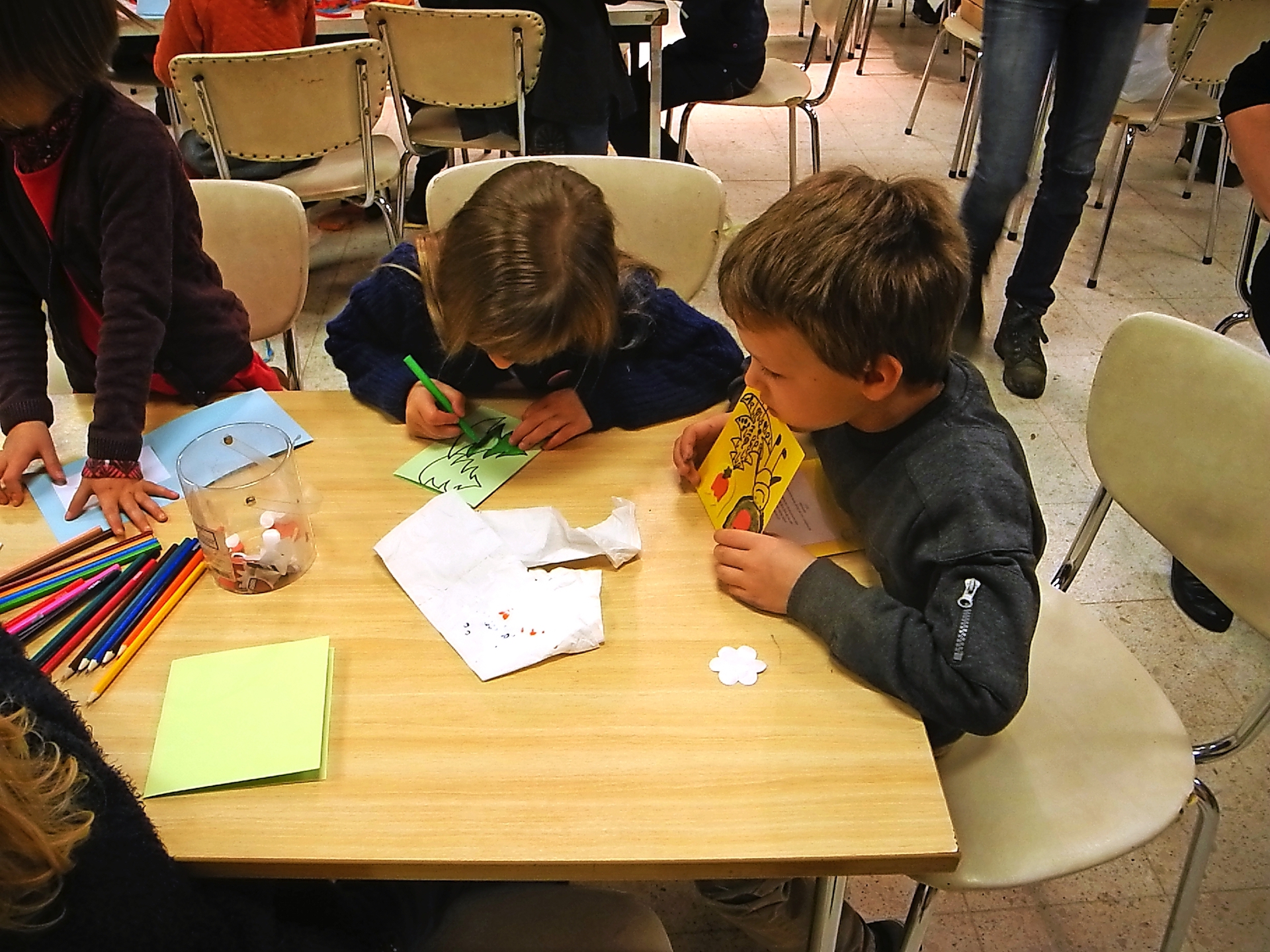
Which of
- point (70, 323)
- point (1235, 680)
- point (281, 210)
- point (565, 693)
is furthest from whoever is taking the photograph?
point (1235, 680)

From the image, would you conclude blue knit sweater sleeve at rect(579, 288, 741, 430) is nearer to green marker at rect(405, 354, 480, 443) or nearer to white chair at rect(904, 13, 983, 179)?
green marker at rect(405, 354, 480, 443)

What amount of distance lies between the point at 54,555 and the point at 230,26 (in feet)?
6.57

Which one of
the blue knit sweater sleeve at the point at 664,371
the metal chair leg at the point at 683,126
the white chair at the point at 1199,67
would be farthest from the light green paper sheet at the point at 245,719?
the metal chair leg at the point at 683,126

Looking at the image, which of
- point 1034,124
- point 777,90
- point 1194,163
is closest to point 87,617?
point 1034,124

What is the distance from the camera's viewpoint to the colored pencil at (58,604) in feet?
2.81

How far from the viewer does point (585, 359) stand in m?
1.22

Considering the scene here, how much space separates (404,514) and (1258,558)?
3.00 ft

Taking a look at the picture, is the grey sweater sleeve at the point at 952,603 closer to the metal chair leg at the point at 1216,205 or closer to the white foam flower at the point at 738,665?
the white foam flower at the point at 738,665

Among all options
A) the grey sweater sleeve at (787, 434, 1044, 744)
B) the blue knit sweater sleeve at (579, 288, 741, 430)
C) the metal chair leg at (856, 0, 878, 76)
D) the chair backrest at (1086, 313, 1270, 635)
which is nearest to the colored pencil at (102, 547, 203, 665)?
the blue knit sweater sleeve at (579, 288, 741, 430)

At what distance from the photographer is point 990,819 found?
980 millimetres

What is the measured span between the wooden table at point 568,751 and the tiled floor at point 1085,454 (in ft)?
2.38

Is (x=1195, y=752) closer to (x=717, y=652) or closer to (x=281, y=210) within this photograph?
(x=717, y=652)

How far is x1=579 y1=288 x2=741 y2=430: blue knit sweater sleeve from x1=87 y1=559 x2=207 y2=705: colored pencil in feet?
1.57

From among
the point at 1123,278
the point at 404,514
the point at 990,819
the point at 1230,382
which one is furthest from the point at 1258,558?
the point at 1123,278
